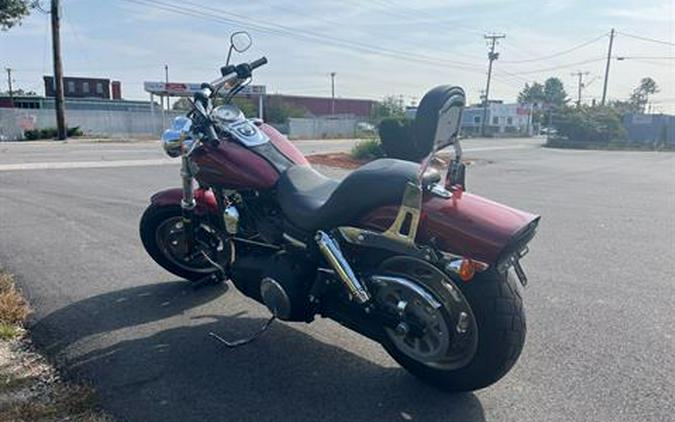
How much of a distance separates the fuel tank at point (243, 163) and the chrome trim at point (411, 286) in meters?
1.00

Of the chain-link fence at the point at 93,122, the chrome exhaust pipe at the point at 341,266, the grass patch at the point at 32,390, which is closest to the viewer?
the grass patch at the point at 32,390

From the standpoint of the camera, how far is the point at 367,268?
306cm

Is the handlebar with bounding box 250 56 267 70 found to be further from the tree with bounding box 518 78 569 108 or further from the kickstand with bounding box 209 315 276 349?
the tree with bounding box 518 78 569 108

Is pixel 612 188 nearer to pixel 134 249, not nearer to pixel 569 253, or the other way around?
pixel 569 253

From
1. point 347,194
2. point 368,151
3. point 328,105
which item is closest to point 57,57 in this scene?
point 368,151

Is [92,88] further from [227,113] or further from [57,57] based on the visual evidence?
[227,113]

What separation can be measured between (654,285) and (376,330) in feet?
10.8

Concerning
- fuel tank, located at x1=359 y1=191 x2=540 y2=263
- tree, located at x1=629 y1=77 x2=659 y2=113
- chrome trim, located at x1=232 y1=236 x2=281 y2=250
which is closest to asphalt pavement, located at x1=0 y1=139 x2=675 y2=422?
chrome trim, located at x1=232 y1=236 x2=281 y2=250

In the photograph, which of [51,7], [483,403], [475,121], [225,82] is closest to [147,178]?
[225,82]

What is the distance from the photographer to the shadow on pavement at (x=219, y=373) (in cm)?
285

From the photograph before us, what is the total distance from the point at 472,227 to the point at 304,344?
152 centimetres

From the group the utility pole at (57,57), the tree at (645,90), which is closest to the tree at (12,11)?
the utility pole at (57,57)

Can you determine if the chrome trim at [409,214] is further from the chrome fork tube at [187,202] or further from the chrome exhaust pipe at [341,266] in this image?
the chrome fork tube at [187,202]

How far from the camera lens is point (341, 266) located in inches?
119
